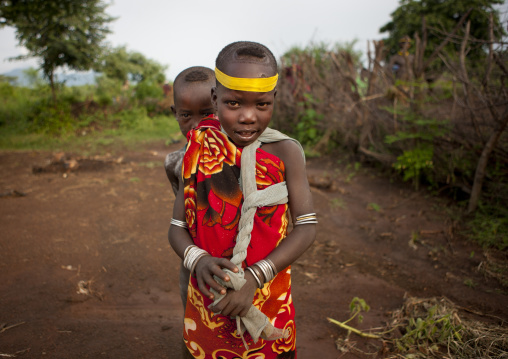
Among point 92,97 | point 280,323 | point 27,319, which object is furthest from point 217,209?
point 92,97

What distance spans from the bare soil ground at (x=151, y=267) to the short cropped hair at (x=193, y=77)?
1646 mm

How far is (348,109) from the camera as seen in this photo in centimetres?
608

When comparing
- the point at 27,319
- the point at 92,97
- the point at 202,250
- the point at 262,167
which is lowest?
the point at 27,319

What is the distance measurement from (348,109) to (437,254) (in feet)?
10.5

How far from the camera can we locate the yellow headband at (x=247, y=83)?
1.09 metres

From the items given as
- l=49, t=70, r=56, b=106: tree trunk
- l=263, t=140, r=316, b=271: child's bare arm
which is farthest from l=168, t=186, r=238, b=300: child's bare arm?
l=49, t=70, r=56, b=106: tree trunk

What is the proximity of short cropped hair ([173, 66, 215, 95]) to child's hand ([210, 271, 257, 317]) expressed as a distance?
1009 millimetres

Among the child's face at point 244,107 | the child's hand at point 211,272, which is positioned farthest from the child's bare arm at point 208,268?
the child's face at point 244,107

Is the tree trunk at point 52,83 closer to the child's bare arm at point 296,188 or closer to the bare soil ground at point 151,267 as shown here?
the bare soil ground at point 151,267

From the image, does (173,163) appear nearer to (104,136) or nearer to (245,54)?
(245,54)

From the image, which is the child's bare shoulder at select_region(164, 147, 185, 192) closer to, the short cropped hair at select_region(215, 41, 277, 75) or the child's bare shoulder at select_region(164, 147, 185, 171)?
the child's bare shoulder at select_region(164, 147, 185, 171)

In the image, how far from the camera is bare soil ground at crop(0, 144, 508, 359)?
2320 mm

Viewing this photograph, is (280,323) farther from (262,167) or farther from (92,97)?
(92,97)

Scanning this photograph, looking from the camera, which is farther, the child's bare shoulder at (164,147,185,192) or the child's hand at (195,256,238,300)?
→ the child's bare shoulder at (164,147,185,192)
